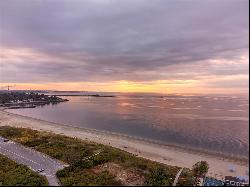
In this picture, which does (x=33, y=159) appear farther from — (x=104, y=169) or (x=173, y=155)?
(x=173, y=155)

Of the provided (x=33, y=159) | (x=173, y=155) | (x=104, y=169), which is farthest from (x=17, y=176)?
(x=173, y=155)

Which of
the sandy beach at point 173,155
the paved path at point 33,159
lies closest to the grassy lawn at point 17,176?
the paved path at point 33,159

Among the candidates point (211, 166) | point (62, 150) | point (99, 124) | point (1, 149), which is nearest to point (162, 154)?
point (211, 166)

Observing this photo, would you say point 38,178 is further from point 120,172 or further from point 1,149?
point 1,149

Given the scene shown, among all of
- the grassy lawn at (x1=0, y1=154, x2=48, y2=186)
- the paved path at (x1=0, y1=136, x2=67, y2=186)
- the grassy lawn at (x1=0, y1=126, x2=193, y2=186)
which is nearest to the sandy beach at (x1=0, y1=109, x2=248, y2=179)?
the grassy lawn at (x1=0, y1=126, x2=193, y2=186)

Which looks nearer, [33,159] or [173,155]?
[33,159]

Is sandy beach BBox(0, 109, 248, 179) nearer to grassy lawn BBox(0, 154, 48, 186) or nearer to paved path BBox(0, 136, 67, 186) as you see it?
paved path BBox(0, 136, 67, 186)
